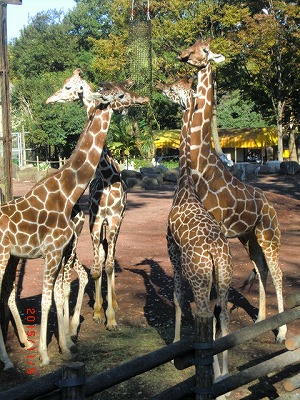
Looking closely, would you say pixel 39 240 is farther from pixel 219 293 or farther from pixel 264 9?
pixel 264 9

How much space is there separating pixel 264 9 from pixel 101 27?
26.1 metres

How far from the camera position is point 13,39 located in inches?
2677

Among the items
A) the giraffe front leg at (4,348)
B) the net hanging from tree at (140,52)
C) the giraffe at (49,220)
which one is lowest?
the giraffe front leg at (4,348)

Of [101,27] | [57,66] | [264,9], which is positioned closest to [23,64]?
[57,66]

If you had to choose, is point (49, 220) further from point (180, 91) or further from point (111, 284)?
point (180, 91)

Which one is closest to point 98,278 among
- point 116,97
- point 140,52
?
point 116,97

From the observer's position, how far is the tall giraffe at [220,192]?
730 cm

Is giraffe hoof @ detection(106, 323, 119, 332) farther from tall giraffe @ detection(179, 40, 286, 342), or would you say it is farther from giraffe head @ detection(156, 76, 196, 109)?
giraffe head @ detection(156, 76, 196, 109)

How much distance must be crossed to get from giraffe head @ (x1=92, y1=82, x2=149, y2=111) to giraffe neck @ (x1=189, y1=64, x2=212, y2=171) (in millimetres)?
787

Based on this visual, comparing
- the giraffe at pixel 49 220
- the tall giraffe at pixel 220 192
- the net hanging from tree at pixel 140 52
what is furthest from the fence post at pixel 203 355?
the net hanging from tree at pixel 140 52

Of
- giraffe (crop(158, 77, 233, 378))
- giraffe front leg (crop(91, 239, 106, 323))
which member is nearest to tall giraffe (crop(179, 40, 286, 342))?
giraffe (crop(158, 77, 233, 378))

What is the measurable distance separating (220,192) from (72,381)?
4.20 m

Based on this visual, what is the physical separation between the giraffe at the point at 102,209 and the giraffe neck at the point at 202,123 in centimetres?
122

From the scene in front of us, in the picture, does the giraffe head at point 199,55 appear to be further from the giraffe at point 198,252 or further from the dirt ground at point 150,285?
the dirt ground at point 150,285
